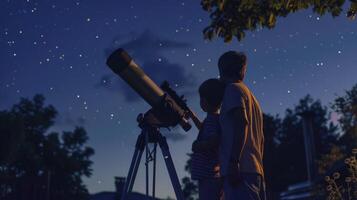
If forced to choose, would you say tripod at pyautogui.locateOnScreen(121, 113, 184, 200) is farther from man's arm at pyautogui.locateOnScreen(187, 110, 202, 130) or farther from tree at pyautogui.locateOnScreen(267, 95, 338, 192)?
tree at pyautogui.locateOnScreen(267, 95, 338, 192)

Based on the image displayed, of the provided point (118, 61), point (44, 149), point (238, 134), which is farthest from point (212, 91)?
point (44, 149)

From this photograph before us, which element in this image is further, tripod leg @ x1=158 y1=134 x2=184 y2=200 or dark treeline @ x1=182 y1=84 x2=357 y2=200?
dark treeline @ x1=182 y1=84 x2=357 y2=200

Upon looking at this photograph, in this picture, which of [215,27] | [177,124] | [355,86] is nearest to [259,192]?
[177,124]

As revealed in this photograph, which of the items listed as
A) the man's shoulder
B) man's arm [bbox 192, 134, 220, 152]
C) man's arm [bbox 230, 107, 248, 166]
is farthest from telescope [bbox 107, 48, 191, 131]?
man's arm [bbox 230, 107, 248, 166]

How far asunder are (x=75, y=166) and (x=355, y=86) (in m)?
26.5

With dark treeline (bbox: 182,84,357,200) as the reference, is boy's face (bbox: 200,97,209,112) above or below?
below

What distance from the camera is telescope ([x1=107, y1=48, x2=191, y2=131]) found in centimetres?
417

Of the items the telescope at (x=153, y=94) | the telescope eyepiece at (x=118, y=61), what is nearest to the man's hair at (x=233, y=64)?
the telescope at (x=153, y=94)

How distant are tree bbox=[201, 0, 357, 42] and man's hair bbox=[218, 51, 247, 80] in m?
2.00

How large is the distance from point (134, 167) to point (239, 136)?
1.29 meters

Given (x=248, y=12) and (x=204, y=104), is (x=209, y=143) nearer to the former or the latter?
(x=204, y=104)

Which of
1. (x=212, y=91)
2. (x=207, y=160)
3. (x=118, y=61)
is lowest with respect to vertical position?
(x=207, y=160)

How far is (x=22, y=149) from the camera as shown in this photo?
3700cm

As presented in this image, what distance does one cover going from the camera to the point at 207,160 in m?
3.62
